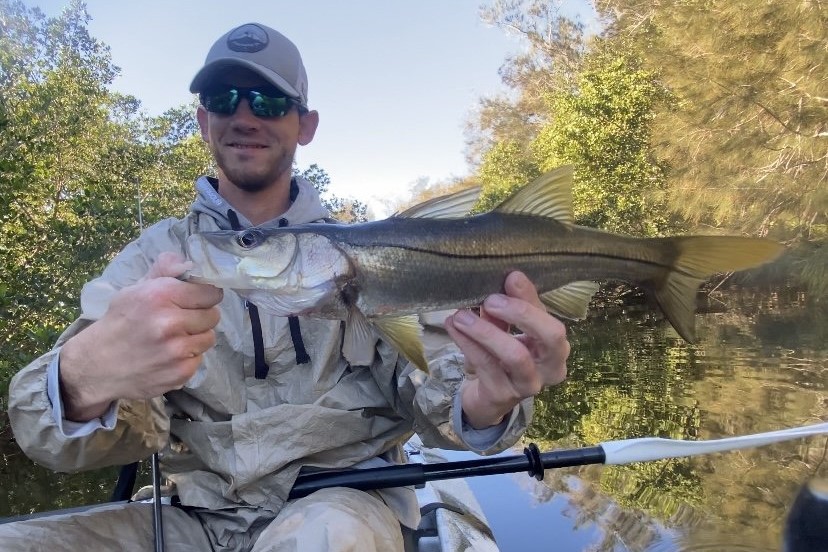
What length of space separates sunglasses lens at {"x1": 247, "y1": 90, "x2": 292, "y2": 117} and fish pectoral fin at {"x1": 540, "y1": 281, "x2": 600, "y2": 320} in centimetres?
147

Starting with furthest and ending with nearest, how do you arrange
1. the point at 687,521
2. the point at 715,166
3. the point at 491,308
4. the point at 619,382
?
the point at 715,166
the point at 619,382
the point at 687,521
the point at 491,308

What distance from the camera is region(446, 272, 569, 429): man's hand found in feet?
5.80

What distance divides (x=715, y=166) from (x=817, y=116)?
2166 mm

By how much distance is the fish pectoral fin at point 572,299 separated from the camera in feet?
6.49

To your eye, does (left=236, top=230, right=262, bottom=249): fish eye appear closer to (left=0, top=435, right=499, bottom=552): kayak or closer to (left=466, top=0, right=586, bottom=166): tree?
(left=0, top=435, right=499, bottom=552): kayak

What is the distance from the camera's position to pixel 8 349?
718 centimetres

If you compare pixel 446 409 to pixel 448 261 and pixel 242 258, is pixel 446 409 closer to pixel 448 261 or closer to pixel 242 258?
pixel 448 261

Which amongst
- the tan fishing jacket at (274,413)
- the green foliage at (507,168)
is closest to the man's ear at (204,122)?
the tan fishing jacket at (274,413)

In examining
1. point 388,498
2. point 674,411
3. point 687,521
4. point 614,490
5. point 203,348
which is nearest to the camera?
point 203,348

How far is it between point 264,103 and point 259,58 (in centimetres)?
18

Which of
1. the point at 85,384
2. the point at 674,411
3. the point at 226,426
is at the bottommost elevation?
the point at 674,411

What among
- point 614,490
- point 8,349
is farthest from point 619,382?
point 8,349

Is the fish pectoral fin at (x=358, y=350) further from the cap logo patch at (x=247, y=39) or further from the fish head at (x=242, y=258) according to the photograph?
the cap logo patch at (x=247, y=39)

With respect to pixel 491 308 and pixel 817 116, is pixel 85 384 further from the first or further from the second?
pixel 817 116
